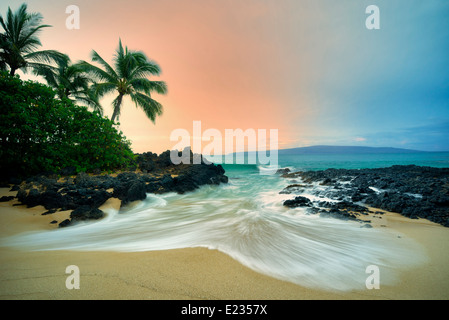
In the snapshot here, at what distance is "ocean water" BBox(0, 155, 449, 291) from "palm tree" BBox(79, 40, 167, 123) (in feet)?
46.3

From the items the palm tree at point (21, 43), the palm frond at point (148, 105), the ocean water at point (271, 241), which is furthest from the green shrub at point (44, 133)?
the palm tree at point (21, 43)

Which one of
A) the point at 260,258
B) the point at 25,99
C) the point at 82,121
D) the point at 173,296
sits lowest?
the point at 260,258

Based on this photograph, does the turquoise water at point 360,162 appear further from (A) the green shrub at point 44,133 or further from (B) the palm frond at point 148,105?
(A) the green shrub at point 44,133

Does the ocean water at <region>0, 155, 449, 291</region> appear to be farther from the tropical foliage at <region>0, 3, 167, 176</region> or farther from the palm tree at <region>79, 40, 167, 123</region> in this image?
the palm tree at <region>79, 40, 167, 123</region>

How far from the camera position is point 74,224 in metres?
3.67

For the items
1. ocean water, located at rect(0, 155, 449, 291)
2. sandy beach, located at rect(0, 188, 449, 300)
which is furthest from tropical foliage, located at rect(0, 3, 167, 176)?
sandy beach, located at rect(0, 188, 449, 300)

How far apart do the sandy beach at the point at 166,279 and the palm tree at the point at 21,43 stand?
65.8 ft

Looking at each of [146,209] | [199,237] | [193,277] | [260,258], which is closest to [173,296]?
[193,277]

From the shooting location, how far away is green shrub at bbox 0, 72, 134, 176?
609cm

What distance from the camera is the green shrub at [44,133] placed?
6.09m

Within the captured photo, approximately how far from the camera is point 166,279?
1.68m

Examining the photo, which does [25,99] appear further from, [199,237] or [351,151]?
[351,151]

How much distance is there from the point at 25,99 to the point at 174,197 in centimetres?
702

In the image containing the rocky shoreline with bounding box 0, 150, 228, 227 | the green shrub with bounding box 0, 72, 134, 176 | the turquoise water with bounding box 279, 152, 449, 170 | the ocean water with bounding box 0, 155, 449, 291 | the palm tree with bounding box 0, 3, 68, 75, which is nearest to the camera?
the ocean water with bounding box 0, 155, 449, 291
